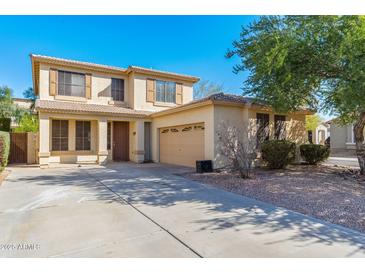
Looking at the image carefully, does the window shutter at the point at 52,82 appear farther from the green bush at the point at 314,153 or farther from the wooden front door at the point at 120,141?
the green bush at the point at 314,153

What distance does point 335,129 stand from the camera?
26.1 m

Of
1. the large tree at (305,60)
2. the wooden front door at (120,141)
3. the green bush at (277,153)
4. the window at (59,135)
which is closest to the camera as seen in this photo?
the large tree at (305,60)

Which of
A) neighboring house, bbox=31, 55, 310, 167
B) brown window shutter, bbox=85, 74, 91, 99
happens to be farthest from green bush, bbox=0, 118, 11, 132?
brown window shutter, bbox=85, 74, 91, 99

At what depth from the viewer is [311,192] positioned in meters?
7.14

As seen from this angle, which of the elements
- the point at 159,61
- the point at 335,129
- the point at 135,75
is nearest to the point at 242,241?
the point at 135,75

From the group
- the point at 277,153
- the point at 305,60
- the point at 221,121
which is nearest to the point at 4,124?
the point at 221,121

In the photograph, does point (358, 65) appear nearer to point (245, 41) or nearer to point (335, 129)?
point (245, 41)

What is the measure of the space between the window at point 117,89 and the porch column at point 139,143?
2885mm

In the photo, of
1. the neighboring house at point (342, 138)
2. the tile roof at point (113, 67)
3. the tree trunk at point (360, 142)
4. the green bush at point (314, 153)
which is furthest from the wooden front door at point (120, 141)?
the neighboring house at point (342, 138)

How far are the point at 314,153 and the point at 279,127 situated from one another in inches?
89.6

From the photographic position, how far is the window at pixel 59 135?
14.8 m

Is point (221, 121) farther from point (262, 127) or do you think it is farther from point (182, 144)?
point (182, 144)
